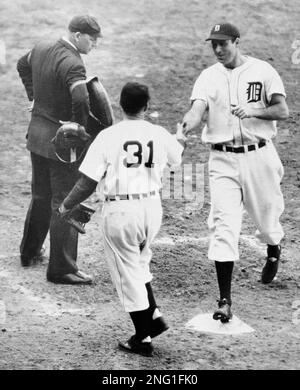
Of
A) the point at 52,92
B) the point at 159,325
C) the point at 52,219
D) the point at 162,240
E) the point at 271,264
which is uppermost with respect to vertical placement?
the point at 52,92

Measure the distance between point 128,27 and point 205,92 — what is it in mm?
6708

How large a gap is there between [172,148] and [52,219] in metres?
1.67

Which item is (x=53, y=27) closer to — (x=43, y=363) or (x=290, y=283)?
(x=290, y=283)

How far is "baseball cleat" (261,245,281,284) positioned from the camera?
6.79 meters

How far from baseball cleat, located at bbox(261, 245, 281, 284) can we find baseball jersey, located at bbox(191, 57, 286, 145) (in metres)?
0.96

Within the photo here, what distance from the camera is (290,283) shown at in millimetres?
6930

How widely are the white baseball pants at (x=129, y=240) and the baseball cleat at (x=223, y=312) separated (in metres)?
0.72

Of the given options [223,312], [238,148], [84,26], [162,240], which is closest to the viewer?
[223,312]

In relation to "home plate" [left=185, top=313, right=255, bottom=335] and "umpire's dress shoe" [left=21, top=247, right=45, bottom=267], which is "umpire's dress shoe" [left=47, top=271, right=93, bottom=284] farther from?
"home plate" [left=185, top=313, right=255, bottom=335]

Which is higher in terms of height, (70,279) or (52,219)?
(52,219)

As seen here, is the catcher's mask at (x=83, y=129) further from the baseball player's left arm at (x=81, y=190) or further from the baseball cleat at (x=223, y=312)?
the baseball cleat at (x=223, y=312)

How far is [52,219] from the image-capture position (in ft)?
22.1

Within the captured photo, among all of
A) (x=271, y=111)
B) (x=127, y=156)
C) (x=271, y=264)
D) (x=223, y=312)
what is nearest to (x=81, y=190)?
(x=127, y=156)

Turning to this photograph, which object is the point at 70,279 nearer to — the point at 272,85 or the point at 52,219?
the point at 52,219
